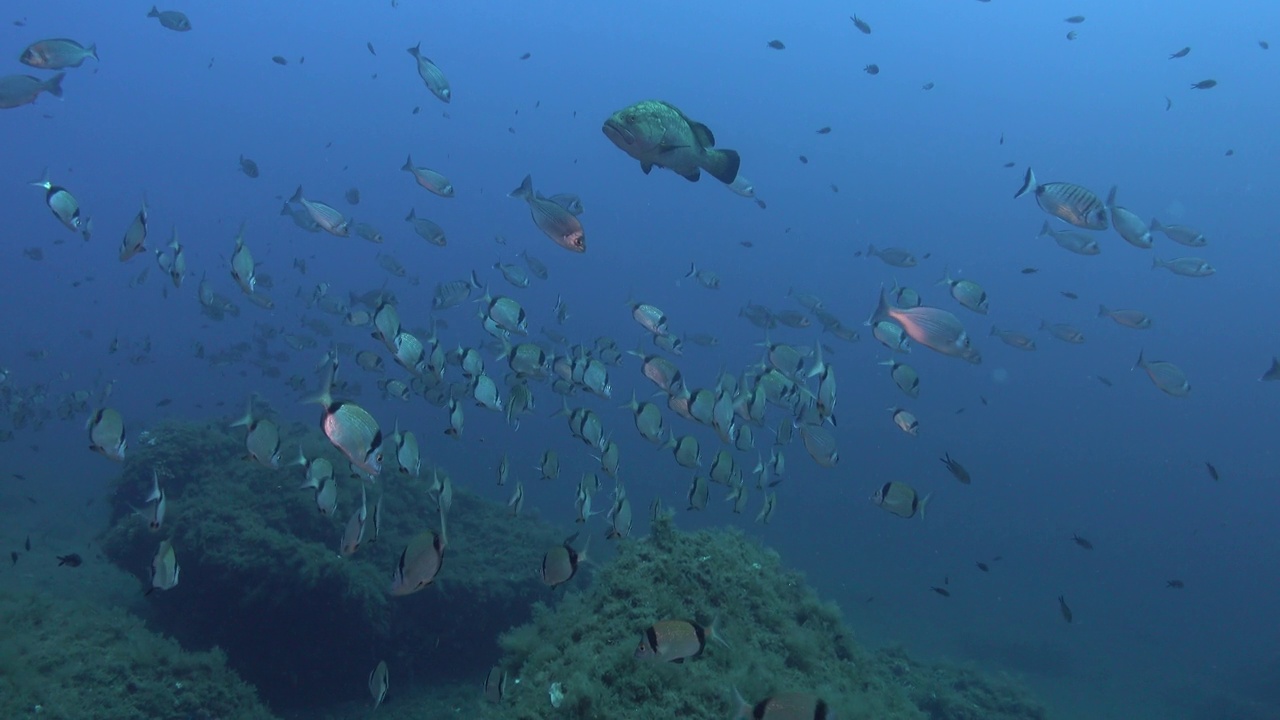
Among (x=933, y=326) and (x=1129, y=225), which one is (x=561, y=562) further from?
(x=1129, y=225)

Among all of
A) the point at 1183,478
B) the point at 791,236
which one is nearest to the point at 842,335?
the point at 1183,478

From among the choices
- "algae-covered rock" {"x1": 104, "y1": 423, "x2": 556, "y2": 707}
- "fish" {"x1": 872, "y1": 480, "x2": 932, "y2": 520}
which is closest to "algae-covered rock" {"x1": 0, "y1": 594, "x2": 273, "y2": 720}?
Result: "algae-covered rock" {"x1": 104, "y1": 423, "x2": 556, "y2": 707}

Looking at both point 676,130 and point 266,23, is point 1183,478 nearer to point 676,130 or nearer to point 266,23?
point 676,130

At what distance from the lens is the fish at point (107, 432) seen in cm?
545

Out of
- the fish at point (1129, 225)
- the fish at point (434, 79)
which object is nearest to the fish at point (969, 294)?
the fish at point (1129, 225)

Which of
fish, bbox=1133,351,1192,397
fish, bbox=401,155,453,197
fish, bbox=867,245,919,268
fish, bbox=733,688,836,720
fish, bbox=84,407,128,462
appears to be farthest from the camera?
fish, bbox=867,245,919,268

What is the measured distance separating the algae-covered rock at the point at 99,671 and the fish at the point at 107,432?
9.21ft

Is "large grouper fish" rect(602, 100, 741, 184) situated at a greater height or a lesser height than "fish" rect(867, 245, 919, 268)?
greater

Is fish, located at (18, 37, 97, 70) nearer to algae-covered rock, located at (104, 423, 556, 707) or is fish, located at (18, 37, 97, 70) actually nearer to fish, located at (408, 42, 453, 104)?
fish, located at (408, 42, 453, 104)

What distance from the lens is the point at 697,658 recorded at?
15.8 feet

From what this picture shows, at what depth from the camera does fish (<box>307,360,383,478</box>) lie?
386 centimetres

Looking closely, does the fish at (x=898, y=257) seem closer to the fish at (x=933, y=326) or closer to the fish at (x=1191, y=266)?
the fish at (x=1191, y=266)

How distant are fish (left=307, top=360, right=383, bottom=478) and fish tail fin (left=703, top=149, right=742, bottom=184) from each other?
2568mm

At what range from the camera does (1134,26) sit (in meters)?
75.9
